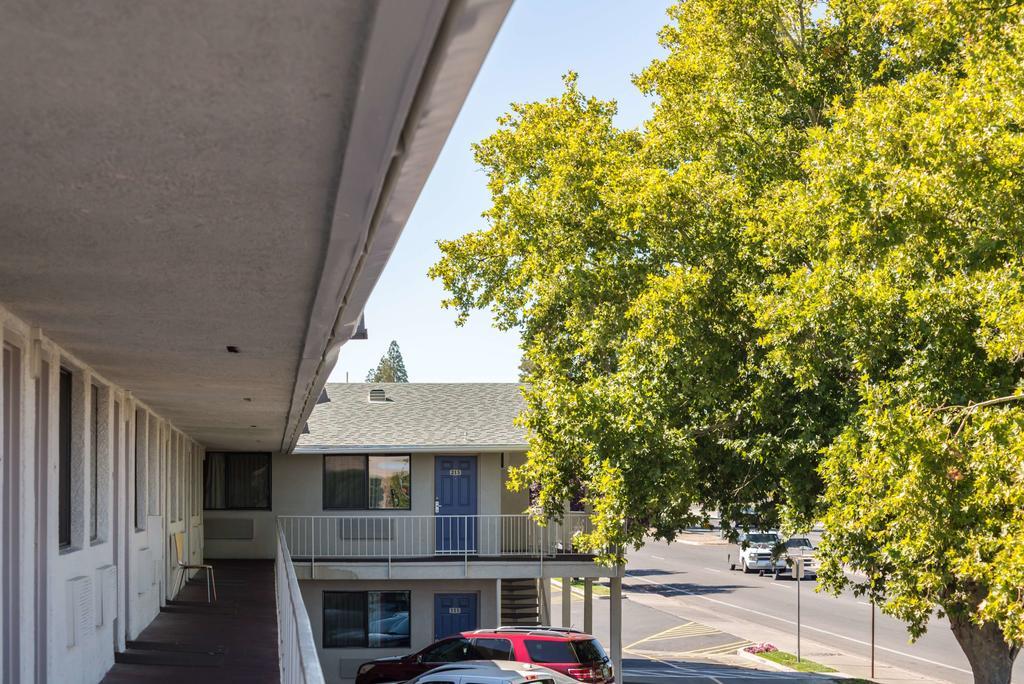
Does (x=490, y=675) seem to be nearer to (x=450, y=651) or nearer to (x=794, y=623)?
(x=450, y=651)

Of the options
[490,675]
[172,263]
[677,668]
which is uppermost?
[172,263]

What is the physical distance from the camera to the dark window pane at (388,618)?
1079 inches

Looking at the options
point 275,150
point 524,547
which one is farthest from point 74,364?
point 524,547

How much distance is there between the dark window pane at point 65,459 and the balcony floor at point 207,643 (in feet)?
5.06

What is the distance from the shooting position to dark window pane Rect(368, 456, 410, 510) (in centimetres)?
2844

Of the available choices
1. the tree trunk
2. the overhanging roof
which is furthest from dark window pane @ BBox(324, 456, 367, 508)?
the overhanging roof

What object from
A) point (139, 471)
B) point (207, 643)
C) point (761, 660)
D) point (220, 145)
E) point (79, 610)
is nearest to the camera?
point (220, 145)

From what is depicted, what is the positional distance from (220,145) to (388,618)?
25.3 meters

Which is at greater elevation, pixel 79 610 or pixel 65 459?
pixel 65 459

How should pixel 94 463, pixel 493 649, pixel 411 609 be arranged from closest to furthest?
pixel 94 463 → pixel 493 649 → pixel 411 609

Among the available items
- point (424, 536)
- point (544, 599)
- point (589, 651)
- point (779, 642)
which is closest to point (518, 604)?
point (544, 599)

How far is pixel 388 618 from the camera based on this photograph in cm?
2758

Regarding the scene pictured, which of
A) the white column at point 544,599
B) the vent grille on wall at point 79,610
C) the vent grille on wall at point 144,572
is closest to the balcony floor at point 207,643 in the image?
the vent grille on wall at point 144,572

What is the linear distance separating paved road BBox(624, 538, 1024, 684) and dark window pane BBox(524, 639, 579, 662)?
1222cm
